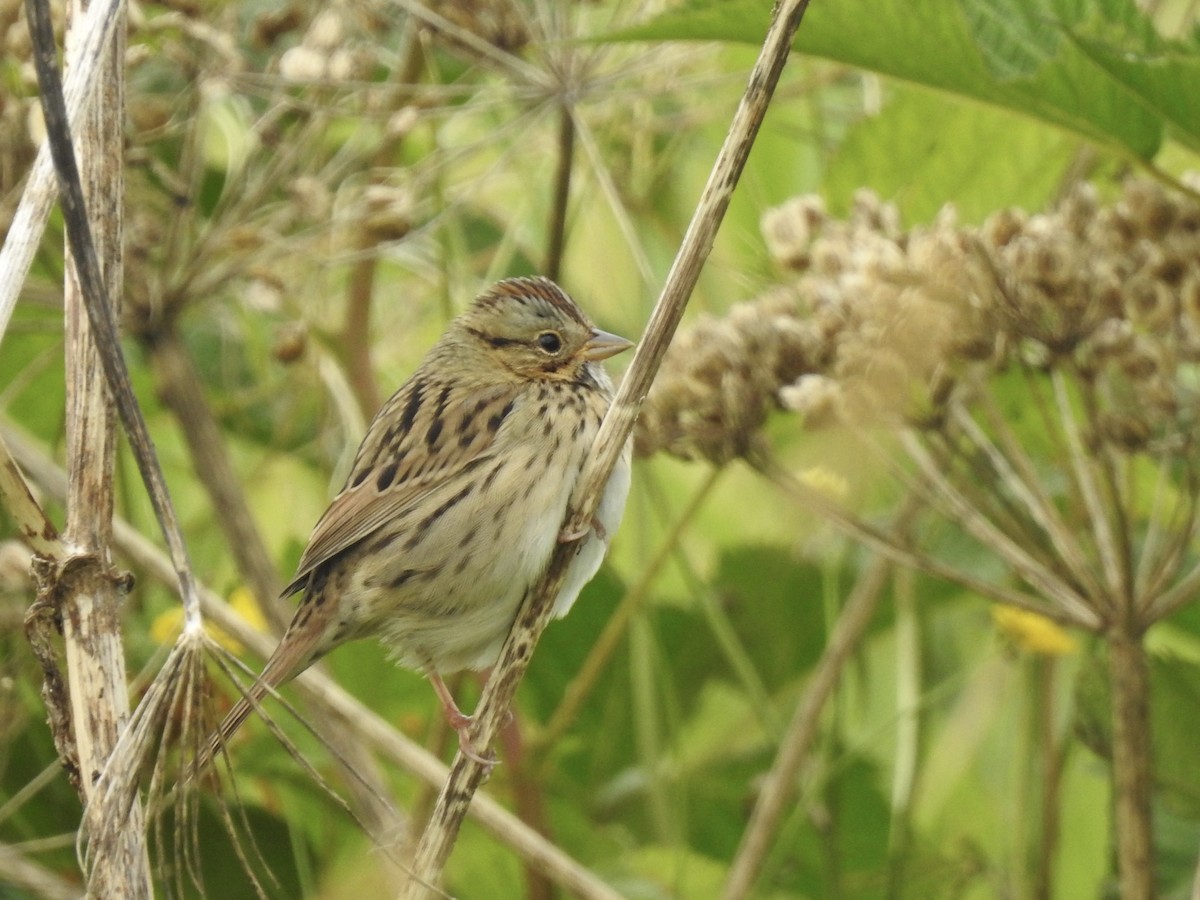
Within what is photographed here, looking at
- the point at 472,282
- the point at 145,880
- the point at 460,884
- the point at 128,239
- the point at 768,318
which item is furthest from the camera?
the point at 472,282

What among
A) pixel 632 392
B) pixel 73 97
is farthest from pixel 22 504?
pixel 632 392

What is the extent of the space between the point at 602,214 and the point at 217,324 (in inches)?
46.4

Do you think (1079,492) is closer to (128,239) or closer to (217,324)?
→ (128,239)

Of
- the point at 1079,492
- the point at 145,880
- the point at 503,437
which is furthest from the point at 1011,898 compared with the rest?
the point at 145,880

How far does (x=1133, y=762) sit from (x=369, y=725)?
1.32 metres

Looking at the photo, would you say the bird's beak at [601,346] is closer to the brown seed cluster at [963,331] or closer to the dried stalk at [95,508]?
the brown seed cluster at [963,331]

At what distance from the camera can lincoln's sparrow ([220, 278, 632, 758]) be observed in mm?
2857

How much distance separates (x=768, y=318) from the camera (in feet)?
10.1

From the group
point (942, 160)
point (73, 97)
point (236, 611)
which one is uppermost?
point (942, 160)

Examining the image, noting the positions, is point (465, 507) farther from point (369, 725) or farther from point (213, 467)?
point (213, 467)

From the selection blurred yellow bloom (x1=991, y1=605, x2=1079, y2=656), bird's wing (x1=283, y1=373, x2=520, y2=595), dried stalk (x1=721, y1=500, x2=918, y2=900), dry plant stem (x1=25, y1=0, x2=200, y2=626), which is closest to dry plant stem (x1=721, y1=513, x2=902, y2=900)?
dried stalk (x1=721, y1=500, x2=918, y2=900)

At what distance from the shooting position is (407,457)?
3.10 m


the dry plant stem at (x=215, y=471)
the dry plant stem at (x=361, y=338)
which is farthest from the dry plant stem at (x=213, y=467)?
the dry plant stem at (x=361, y=338)

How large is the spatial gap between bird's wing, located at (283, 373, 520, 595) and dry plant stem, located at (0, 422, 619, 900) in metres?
0.14
